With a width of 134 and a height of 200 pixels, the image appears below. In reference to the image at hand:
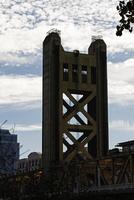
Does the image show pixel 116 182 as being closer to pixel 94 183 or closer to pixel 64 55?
pixel 94 183

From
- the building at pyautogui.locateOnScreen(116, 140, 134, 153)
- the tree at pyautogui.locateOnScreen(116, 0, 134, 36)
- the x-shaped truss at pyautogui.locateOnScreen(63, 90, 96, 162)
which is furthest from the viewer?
the x-shaped truss at pyautogui.locateOnScreen(63, 90, 96, 162)

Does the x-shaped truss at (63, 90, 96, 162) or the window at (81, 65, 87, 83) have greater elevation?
the window at (81, 65, 87, 83)

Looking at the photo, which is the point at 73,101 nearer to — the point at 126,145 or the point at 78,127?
the point at 78,127

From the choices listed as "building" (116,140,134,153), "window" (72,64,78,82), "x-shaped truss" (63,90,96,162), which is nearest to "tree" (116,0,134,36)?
"building" (116,140,134,153)

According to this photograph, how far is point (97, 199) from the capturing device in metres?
93.3

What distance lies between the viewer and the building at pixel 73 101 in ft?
408

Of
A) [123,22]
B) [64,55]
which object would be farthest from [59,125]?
[123,22]

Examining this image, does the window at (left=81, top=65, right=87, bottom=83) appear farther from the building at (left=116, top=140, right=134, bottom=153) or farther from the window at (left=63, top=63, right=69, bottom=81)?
the building at (left=116, top=140, right=134, bottom=153)

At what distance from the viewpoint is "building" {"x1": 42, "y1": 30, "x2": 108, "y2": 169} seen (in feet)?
408

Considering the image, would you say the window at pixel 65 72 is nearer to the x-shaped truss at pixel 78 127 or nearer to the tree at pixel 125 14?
the x-shaped truss at pixel 78 127

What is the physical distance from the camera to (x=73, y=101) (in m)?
133

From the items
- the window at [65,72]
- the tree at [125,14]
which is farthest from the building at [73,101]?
the tree at [125,14]

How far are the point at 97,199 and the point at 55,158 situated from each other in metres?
30.8

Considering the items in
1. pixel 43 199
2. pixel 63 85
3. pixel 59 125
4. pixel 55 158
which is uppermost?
pixel 63 85
